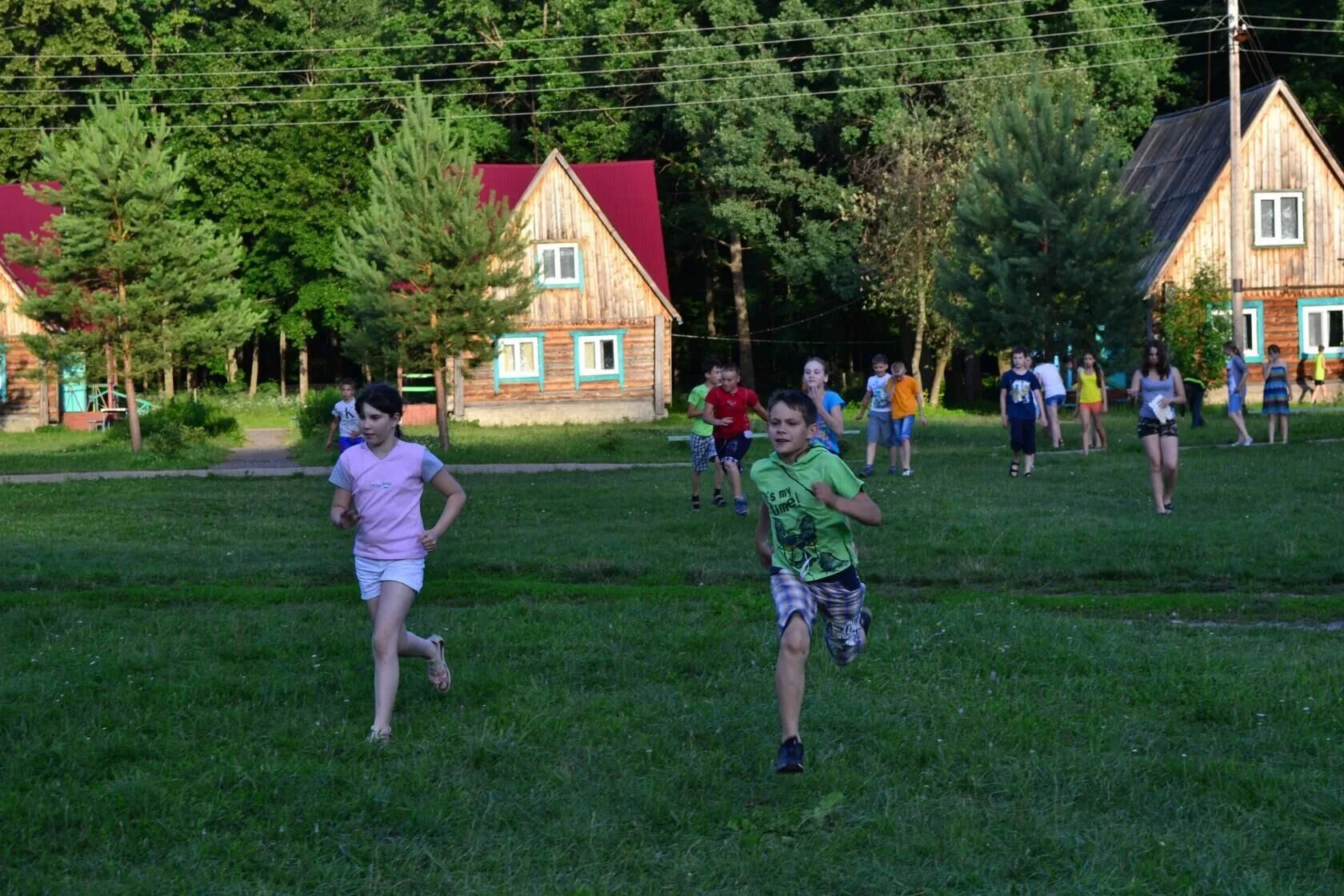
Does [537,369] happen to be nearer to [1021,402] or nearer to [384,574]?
[1021,402]

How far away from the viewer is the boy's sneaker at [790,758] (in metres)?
6.81

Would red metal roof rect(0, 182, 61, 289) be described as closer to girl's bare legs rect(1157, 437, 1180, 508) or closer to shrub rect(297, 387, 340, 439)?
shrub rect(297, 387, 340, 439)

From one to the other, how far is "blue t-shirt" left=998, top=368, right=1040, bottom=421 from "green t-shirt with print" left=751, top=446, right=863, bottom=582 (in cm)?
1432

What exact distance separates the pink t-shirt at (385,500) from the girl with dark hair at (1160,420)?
10.4 metres

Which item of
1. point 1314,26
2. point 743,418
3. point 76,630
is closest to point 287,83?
point 1314,26

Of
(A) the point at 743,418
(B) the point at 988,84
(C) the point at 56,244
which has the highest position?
(B) the point at 988,84

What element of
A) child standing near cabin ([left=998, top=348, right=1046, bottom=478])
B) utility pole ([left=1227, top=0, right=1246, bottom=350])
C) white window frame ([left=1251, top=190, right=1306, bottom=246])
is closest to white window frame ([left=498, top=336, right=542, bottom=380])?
utility pole ([left=1227, top=0, right=1246, bottom=350])

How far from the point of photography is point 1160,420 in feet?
53.3

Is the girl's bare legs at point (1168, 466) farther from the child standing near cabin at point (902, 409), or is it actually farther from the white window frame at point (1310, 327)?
the white window frame at point (1310, 327)

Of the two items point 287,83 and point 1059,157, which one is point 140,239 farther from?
point 287,83

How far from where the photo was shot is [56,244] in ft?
112

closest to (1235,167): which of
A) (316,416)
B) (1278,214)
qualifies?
(1278,214)

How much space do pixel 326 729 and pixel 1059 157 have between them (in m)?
35.1

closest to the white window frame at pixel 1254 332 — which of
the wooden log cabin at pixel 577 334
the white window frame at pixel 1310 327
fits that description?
the white window frame at pixel 1310 327
